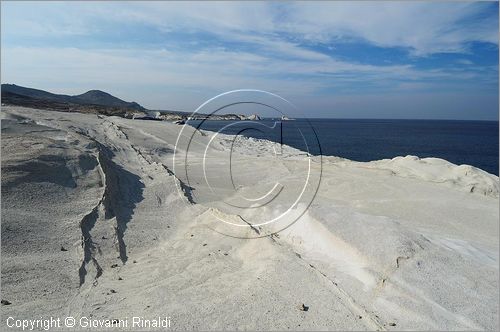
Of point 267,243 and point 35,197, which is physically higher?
point 35,197

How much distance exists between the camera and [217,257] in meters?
9.40

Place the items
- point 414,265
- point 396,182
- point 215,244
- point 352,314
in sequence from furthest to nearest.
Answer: point 396,182 < point 215,244 < point 414,265 < point 352,314

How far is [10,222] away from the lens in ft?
32.2

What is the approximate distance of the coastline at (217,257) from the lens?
697 cm

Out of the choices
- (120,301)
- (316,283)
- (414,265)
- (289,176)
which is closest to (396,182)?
(289,176)

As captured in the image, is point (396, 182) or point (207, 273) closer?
point (207, 273)

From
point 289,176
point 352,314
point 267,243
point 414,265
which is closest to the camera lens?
point 352,314

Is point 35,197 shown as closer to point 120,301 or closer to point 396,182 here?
point 120,301

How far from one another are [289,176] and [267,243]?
38.1 ft

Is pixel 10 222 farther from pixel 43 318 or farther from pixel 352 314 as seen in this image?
pixel 352 314

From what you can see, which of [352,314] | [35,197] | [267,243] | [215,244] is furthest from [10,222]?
[352,314]

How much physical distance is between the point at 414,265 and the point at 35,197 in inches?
402

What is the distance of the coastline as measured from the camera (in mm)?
6969

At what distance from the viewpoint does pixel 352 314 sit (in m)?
6.69
